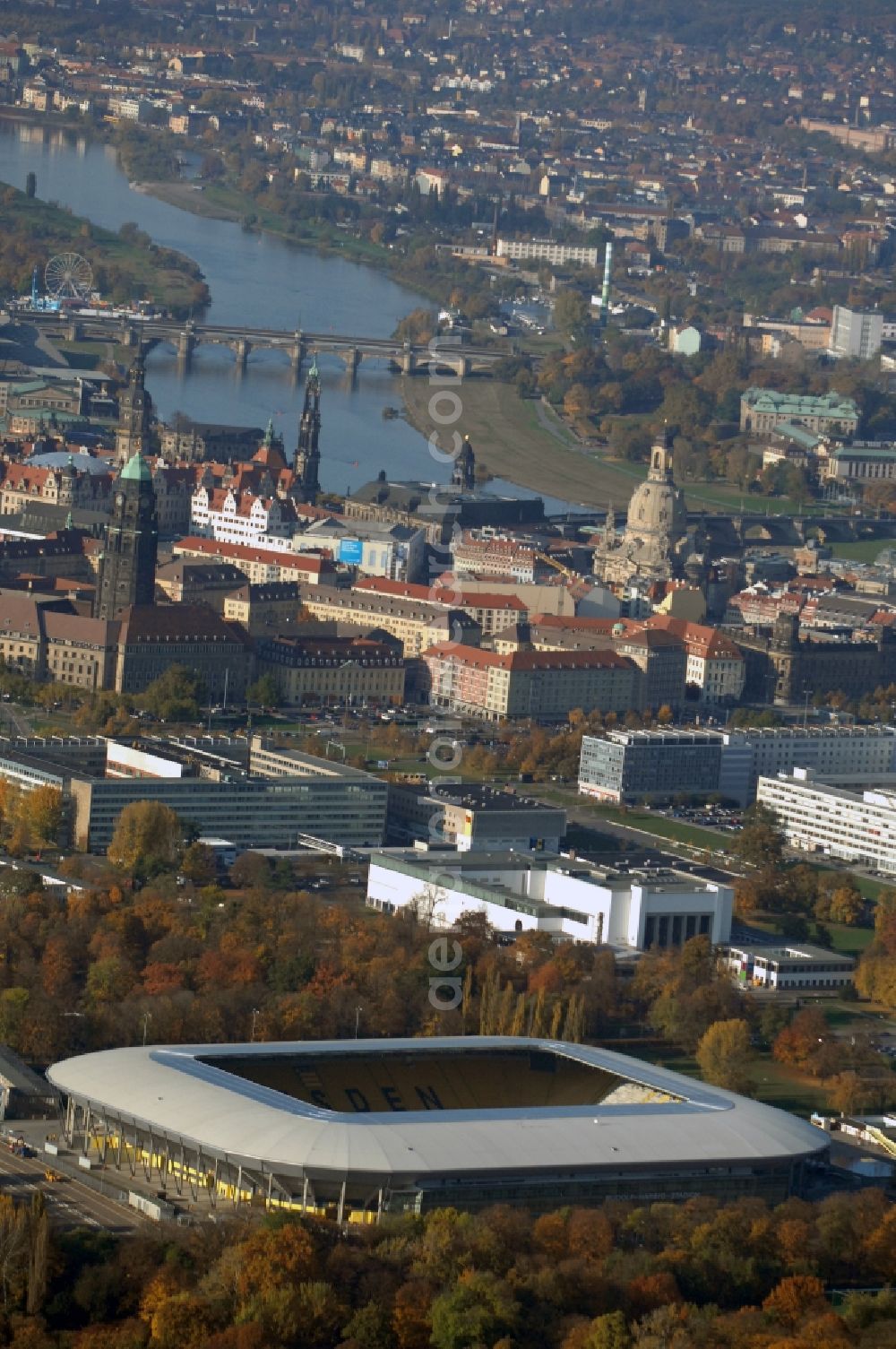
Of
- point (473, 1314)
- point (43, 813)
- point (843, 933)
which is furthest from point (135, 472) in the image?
point (473, 1314)

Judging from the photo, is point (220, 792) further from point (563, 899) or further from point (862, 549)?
point (862, 549)

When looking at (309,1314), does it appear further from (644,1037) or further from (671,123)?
(671,123)

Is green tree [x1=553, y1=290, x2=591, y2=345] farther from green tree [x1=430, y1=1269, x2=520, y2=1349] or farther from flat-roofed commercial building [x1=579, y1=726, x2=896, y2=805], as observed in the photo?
green tree [x1=430, y1=1269, x2=520, y2=1349]

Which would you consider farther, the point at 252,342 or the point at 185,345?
the point at 252,342

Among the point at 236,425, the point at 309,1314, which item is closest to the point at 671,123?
the point at 236,425

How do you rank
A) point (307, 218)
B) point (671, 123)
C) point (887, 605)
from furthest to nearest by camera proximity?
point (671, 123) < point (307, 218) < point (887, 605)
